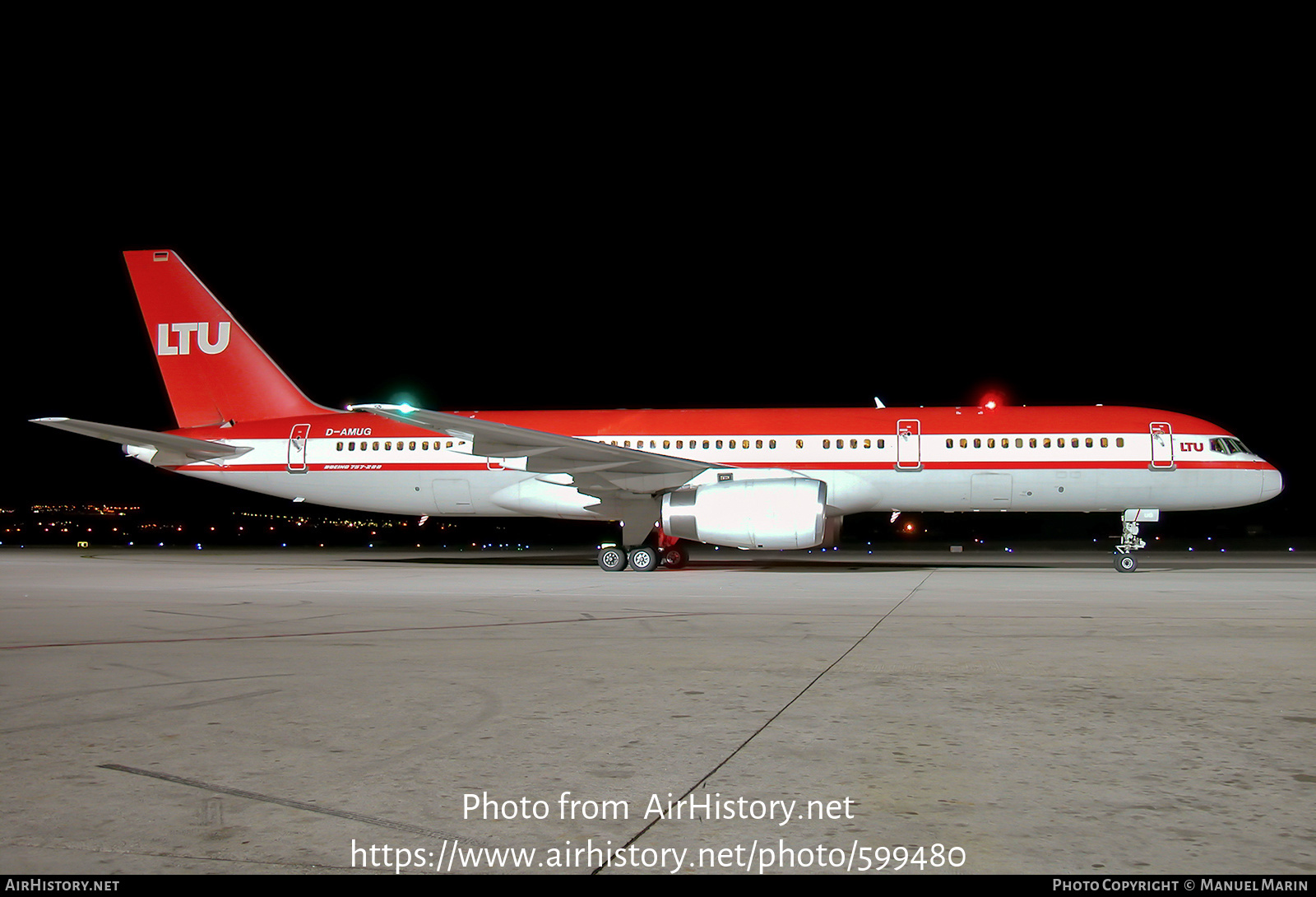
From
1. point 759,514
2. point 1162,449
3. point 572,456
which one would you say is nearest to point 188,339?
point 572,456

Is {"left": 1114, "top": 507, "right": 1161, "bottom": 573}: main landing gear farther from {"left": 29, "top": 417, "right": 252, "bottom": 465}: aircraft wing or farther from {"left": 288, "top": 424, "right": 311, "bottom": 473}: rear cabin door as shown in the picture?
{"left": 29, "top": 417, "right": 252, "bottom": 465}: aircraft wing

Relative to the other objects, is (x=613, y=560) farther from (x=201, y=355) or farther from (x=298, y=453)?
(x=201, y=355)

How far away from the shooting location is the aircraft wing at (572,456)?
59.5 feet

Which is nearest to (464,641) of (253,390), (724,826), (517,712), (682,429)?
(517,712)

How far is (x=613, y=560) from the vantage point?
20.1m

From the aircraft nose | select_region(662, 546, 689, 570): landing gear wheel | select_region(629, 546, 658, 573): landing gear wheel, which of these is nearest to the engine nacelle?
select_region(629, 546, 658, 573): landing gear wheel

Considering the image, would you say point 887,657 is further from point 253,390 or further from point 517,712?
point 253,390

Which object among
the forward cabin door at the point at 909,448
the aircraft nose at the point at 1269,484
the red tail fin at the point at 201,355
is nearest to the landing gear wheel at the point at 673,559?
the forward cabin door at the point at 909,448

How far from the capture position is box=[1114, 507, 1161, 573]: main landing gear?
19.1 metres

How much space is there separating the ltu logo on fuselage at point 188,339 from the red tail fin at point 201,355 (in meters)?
0.02

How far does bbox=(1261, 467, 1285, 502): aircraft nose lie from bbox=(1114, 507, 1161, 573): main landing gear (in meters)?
2.05

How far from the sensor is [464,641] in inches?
332

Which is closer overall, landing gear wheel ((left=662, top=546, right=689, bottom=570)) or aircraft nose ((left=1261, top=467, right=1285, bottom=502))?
aircraft nose ((left=1261, top=467, right=1285, bottom=502))
